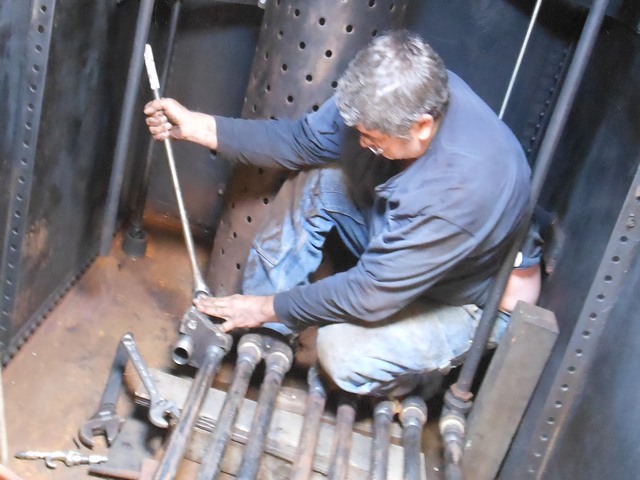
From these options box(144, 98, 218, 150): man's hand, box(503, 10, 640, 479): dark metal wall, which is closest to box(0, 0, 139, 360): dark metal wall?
box(144, 98, 218, 150): man's hand

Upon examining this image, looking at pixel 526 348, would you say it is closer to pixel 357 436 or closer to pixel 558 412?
pixel 558 412

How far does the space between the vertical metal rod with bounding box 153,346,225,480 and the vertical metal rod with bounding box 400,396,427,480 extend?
0.41 meters

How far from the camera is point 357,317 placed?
1.44 m

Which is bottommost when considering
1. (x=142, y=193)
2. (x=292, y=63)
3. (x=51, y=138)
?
(x=142, y=193)

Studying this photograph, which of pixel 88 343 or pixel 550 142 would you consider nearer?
pixel 550 142

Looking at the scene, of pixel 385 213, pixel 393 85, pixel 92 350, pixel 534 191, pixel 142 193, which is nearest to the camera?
pixel 393 85

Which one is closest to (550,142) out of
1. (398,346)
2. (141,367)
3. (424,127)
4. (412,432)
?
(424,127)

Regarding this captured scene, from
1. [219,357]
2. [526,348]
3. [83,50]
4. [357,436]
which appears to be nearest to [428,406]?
[357,436]

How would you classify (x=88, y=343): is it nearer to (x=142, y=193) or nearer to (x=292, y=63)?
(x=142, y=193)

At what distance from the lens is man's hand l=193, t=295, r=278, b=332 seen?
5.03ft

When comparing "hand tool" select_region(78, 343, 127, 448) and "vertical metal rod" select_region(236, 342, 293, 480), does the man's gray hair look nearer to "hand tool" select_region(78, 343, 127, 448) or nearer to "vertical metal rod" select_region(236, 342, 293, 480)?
"vertical metal rod" select_region(236, 342, 293, 480)

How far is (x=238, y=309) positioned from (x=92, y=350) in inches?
16.3

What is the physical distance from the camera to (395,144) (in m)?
1.29

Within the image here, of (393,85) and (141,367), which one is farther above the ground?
(393,85)
